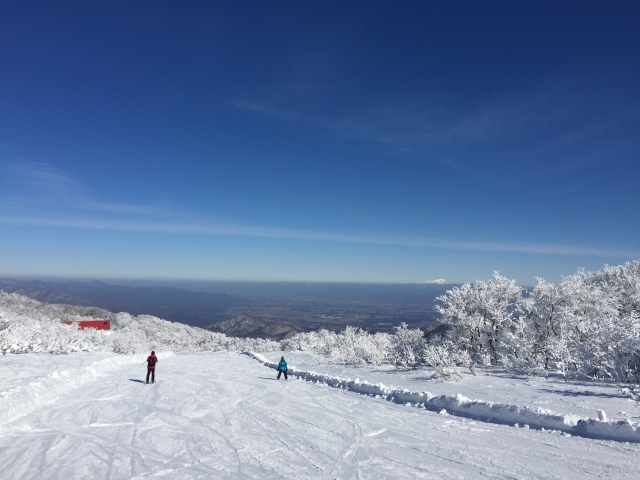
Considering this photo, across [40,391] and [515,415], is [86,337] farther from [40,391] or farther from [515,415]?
[515,415]

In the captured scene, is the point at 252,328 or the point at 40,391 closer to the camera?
the point at 40,391

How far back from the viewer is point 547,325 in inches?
890

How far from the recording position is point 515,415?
8.88 m

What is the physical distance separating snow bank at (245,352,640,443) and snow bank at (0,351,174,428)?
1170 cm

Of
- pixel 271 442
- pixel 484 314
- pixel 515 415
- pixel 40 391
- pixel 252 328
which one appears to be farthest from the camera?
pixel 252 328

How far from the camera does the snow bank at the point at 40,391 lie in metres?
10.1

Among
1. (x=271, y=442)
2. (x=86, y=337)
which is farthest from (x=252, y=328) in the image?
(x=271, y=442)

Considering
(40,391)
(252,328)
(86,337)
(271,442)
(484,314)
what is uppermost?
(484,314)

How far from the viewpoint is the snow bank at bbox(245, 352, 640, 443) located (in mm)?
7254

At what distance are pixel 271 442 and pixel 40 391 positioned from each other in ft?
33.3

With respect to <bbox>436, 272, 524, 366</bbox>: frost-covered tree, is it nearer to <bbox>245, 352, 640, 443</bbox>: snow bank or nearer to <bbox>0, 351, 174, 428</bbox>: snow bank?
<bbox>245, 352, 640, 443</bbox>: snow bank

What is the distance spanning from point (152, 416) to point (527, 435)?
34.0ft

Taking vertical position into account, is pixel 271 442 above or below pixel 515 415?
below

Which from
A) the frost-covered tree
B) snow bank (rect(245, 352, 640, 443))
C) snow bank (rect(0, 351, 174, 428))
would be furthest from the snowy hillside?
the frost-covered tree
